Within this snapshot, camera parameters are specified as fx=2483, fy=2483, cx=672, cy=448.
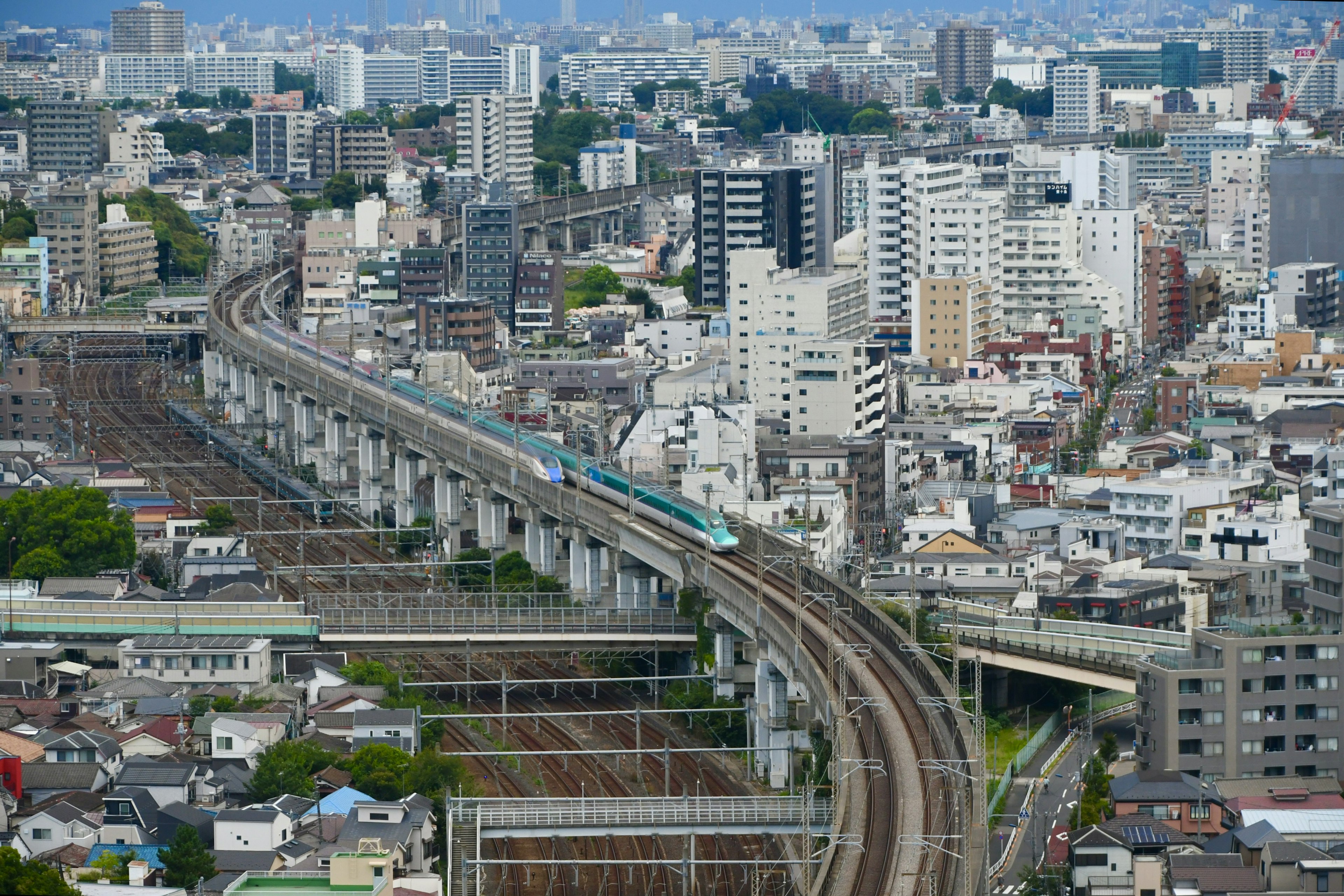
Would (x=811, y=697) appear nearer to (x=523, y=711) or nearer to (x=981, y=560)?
(x=523, y=711)

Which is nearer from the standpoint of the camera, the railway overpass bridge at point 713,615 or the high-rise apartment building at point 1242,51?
the railway overpass bridge at point 713,615

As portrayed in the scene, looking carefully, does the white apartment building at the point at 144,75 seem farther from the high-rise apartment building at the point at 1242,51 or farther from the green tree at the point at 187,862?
the green tree at the point at 187,862

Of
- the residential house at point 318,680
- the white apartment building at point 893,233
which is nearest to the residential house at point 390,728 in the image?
the residential house at point 318,680

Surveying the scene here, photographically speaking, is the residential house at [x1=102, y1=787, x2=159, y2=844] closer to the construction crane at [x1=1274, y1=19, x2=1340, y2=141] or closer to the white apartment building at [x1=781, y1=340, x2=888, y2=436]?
the white apartment building at [x1=781, y1=340, x2=888, y2=436]

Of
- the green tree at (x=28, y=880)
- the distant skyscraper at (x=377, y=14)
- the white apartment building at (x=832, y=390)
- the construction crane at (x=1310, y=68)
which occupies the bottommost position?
the green tree at (x=28, y=880)

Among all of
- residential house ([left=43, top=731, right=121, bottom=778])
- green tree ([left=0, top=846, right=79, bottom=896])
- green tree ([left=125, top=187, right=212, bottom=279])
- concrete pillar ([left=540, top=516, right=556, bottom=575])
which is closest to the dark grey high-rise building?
green tree ([left=125, top=187, right=212, bottom=279])

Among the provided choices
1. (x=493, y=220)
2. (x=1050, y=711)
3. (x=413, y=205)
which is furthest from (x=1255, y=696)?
(x=413, y=205)

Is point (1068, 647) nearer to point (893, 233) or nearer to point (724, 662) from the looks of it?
point (724, 662)
